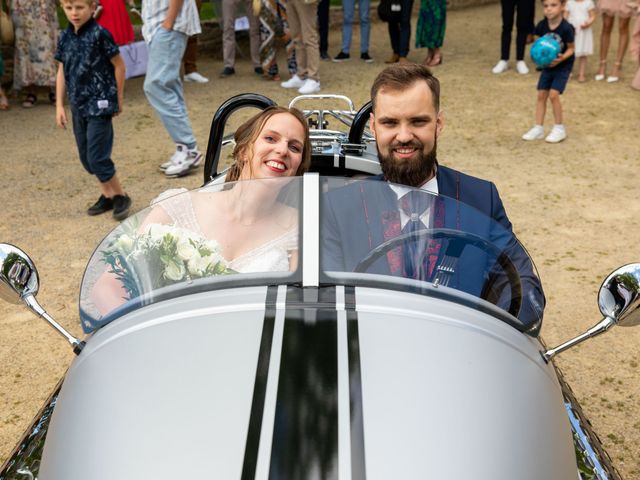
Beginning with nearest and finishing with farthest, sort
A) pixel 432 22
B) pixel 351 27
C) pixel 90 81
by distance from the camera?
pixel 90 81 < pixel 432 22 < pixel 351 27

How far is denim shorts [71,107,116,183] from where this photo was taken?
4863 millimetres

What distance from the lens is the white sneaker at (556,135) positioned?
6648 mm

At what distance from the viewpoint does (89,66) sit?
4797 millimetres

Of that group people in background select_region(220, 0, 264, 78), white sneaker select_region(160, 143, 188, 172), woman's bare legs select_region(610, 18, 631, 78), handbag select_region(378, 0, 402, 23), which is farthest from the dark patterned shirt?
woman's bare legs select_region(610, 18, 631, 78)

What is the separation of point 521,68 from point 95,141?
6258mm

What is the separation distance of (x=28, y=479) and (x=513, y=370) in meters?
1.21

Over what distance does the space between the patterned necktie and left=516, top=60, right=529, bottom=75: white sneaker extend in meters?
7.83

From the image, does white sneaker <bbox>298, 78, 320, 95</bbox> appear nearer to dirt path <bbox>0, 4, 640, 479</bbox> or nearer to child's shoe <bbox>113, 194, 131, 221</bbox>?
dirt path <bbox>0, 4, 640, 479</bbox>

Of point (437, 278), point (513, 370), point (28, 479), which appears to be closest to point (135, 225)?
point (28, 479)

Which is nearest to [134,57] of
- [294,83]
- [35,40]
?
[35,40]

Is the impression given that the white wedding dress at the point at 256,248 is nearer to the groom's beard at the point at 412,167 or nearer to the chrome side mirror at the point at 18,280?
the chrome side mirror at the point at 18,280

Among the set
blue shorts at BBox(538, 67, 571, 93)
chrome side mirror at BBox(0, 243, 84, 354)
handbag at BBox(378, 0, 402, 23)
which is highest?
chrome side mirror at BBox(0, 243, 84, 354)

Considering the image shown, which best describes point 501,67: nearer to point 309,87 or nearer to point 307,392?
point 309,87

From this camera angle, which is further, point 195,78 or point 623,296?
point 195,78
